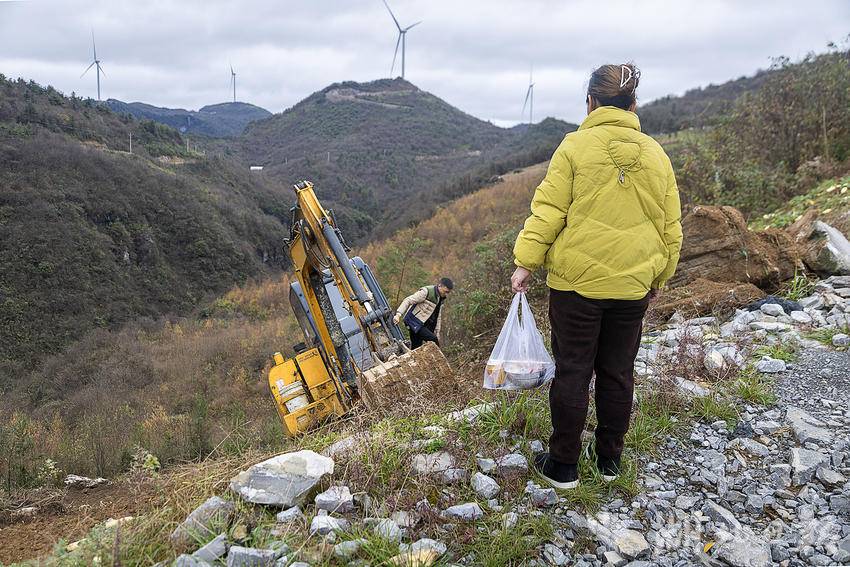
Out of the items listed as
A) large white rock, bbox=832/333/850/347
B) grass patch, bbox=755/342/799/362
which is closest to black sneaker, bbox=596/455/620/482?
grass patch, bbox=755/342/799/362

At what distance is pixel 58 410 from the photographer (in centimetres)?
1485

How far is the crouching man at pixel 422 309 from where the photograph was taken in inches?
250

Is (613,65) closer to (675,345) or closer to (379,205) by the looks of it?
(675,345)

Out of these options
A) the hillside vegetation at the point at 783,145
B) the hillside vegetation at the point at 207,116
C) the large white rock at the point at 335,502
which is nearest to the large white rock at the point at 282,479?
the large white rock at the point at 335,502

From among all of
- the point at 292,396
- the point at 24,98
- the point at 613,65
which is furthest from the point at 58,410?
the point at 24,98

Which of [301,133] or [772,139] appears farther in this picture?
[301,133]

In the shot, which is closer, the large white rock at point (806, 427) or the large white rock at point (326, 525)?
the large white rock at point (326, 525)

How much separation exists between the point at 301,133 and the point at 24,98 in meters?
72.5

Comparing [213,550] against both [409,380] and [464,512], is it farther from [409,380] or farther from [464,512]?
[409,380]

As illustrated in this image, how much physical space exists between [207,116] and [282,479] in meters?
185

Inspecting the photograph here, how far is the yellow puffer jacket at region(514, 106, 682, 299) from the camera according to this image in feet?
7.97

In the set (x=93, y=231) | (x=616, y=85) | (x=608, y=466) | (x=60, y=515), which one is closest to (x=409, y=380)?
(x=608, y=466)

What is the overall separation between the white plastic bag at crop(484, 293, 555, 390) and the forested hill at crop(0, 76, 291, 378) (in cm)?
2479

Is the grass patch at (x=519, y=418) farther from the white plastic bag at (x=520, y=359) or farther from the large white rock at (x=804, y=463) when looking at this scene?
the large white rock at (x=804, y=463)
